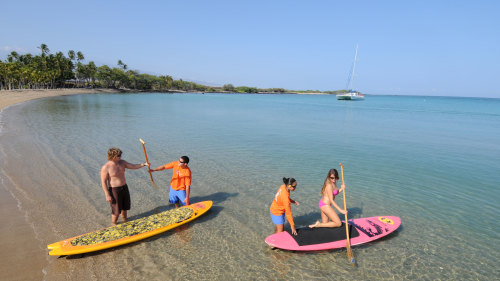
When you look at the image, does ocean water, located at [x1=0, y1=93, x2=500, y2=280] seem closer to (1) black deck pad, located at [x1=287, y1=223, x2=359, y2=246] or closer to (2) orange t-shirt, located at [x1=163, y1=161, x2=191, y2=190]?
(1) black deck pad, located at [x1=287, y1=223, x2=359, y2=246]

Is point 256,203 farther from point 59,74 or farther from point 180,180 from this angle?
point 59,74

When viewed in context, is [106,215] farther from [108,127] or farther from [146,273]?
[108,127]

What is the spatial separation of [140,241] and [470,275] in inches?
342

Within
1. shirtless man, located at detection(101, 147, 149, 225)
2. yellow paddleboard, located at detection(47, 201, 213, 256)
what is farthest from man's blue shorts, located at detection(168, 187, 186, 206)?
shirtless man, located at detection(101, 147, 149, 225)

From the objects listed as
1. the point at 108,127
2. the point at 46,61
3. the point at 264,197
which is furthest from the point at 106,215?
the point at 46,61

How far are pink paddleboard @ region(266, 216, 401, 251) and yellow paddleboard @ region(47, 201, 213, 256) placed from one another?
2.87 meters

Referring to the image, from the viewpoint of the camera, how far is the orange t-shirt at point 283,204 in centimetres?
664

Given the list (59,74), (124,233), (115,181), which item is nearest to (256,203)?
A: (124,233)

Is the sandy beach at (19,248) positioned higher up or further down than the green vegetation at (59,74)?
further down

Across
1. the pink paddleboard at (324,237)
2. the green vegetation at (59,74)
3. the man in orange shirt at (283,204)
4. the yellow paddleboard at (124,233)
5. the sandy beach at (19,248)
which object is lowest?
the sandy beach at (19,248)

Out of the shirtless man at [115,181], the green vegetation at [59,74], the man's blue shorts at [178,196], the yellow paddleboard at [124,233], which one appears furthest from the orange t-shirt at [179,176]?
the green vegetation at [59,74]

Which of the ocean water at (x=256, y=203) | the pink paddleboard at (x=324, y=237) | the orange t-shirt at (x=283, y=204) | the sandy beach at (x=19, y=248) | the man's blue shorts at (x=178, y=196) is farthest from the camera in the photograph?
the man's blue shorts at (x=178, y=196)

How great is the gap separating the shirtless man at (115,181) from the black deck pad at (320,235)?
4.91 m

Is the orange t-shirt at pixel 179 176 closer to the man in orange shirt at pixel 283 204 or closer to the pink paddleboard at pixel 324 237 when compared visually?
the man in orange shirt at pixel 283 204
